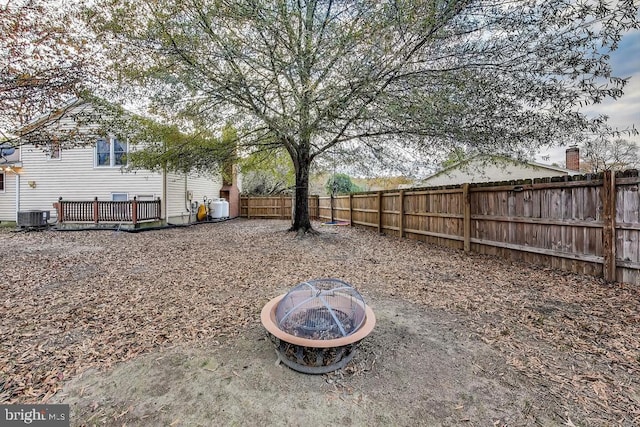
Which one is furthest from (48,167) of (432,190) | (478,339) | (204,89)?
(478,339)

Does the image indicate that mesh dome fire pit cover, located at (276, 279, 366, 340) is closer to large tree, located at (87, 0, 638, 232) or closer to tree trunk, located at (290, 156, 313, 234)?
large tree, located at (87, 0, 638, 232)

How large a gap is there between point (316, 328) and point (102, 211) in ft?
42.0

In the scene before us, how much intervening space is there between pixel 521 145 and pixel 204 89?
281 inches

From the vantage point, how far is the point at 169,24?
5.55 m

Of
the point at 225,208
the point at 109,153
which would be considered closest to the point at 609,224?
the point at 225,208

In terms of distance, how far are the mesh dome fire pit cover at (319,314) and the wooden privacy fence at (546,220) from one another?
441 cm

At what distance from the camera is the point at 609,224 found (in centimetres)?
454

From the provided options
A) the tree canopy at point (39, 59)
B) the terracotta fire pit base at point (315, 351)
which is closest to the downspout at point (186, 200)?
the tree canopy at point (39, 59)

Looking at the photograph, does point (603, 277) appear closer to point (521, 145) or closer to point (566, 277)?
point (566, 277)

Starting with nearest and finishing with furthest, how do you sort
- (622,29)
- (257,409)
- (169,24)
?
(257,409), (622,29), (169,24)

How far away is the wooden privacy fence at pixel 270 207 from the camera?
19297 mm

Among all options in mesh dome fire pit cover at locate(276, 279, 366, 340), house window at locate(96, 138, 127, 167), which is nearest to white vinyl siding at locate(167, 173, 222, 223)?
house window at locate(96, 138, 127, 167)

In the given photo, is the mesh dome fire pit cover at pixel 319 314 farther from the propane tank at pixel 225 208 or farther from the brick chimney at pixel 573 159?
the brick chimney at pixel 573 159

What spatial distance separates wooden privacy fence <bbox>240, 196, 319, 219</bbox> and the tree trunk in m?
8.81
